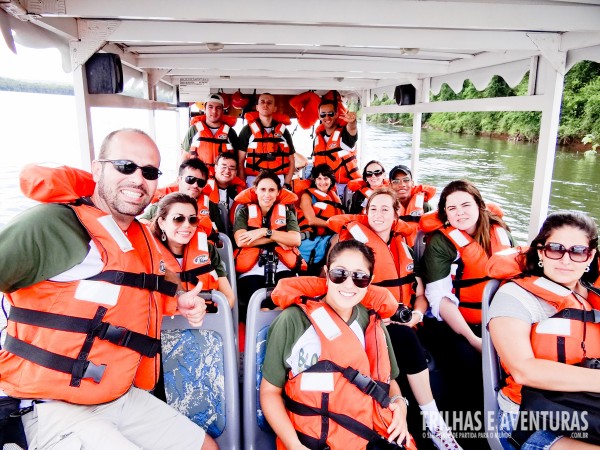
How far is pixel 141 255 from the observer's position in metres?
1.48

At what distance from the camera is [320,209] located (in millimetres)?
4148

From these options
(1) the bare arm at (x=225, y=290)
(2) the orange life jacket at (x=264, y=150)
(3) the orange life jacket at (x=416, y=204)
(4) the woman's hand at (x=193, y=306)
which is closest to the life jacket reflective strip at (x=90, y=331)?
(4) the woman's hand at (x=193, y=306)

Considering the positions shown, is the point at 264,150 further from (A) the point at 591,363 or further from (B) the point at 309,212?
(A) the point at 591,363

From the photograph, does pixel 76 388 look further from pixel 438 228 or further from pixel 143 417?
pixel 438 228

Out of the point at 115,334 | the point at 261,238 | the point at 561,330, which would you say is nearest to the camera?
the point at 115,334

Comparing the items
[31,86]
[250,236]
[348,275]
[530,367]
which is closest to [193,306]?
[348,275]

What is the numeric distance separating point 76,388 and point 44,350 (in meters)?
0.15

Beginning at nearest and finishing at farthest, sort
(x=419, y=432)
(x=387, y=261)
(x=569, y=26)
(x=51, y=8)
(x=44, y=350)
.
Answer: (x=44, y=350) → (x=51, y=8) → (x=419, y=432) → (x=569, y=26) → (x=387, y=261)

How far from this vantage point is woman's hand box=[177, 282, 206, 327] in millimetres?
1536

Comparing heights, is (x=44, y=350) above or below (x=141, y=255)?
below

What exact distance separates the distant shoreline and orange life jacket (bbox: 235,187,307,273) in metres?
1.39

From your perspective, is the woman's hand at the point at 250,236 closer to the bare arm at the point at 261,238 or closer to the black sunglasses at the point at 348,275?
the bare arm at the point at 261,238

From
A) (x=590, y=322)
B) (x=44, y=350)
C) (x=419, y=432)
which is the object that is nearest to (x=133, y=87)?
(x=44, y=350)

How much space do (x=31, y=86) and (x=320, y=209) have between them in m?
2.57
